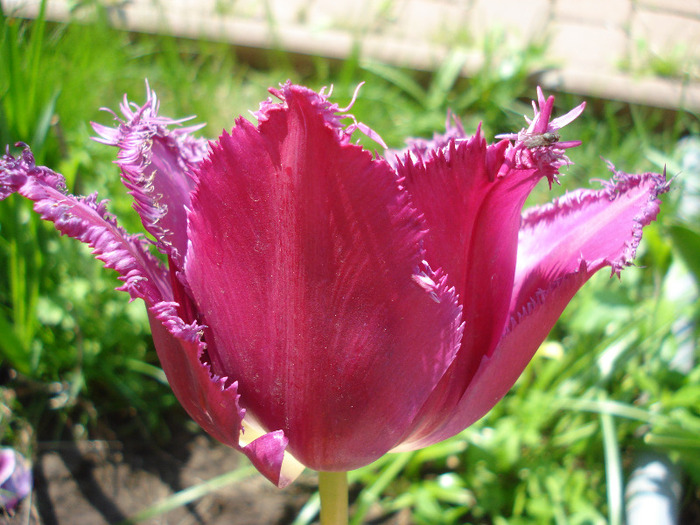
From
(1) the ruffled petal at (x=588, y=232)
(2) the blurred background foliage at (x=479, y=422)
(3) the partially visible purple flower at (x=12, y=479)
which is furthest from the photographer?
(2) the blurred background foliage at (x=479, y=422)

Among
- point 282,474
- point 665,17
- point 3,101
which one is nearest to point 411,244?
point 282,474

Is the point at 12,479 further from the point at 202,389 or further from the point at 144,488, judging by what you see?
the point at 202,389

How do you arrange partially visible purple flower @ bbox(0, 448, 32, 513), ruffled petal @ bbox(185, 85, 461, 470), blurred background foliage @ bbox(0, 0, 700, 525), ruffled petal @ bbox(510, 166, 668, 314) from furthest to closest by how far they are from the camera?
1. blurred background foliage @ bbox(0, 0, 700, 525)
2. partially visible purple flower @ bbox(0, 448, 32, 513)
3. ruffled petal @ bbox(510, 166, 668, 314)
4. ruffled petal @ bbox(185, 85, 461, 470)

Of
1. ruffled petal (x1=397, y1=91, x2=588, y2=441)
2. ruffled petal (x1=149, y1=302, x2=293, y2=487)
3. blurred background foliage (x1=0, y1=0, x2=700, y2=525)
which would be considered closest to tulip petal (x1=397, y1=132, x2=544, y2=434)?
ruffled petal (x1=397, y1=91, x2=588, y2=441)

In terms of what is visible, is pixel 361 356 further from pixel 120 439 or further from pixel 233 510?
pixel 120 439

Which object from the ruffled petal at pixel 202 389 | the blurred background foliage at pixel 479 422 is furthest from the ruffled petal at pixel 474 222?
the blurred background foliage at pixel 479 422

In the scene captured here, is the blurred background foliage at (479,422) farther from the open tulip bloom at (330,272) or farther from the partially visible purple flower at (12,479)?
the open tulip bloom at (330,272)

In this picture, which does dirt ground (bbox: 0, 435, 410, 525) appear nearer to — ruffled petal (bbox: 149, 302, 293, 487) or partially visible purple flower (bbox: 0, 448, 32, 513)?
partially visible purple flower (bbox: 0, 448, 32, 513)
